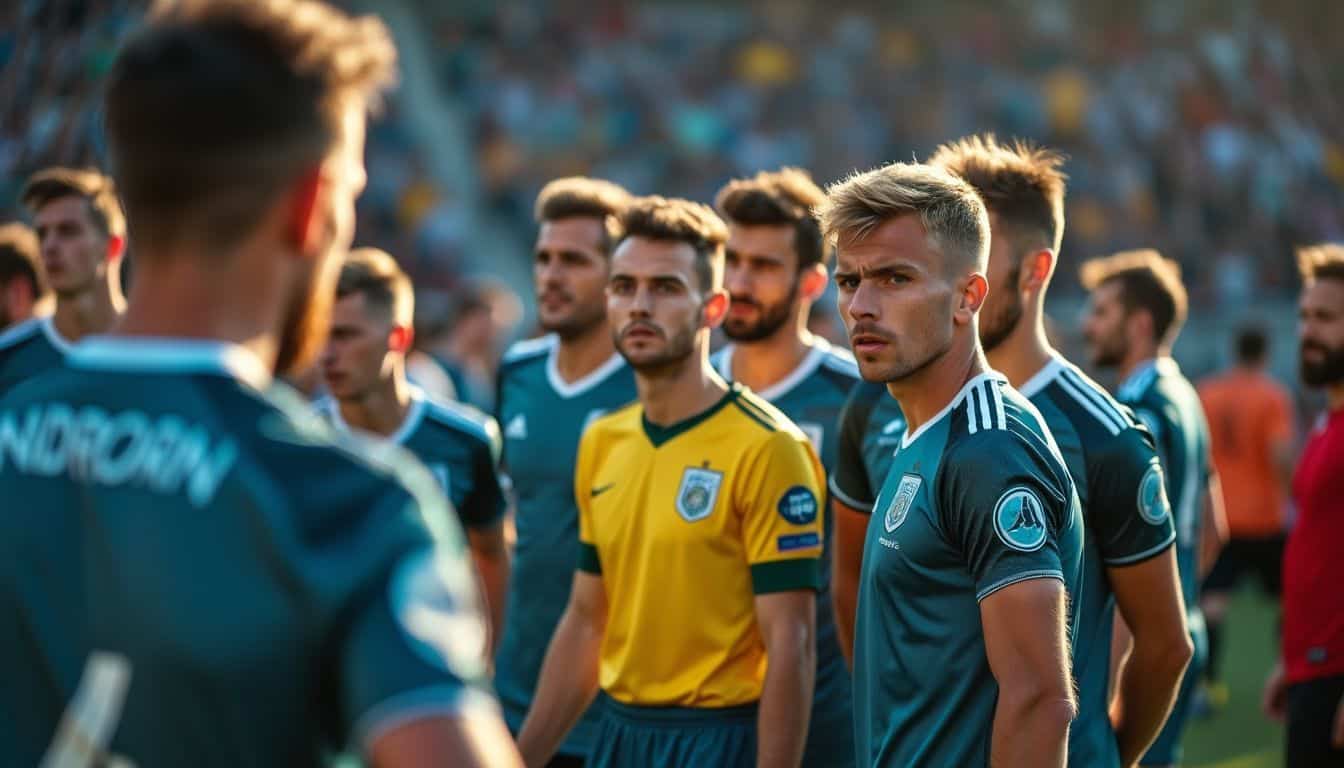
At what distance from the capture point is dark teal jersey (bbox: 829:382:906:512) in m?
4.44

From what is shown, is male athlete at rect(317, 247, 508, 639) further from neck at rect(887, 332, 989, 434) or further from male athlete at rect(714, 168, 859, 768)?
neck at rect(887, 332, 989, 434)

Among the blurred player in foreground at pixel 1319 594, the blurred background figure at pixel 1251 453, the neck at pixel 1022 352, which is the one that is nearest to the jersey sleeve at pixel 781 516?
the neck at pixel 1022 352

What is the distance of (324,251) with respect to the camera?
1.86 m

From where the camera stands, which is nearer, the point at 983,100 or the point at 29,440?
the point at 29,440

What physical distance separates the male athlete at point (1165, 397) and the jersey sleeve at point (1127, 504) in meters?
1.54

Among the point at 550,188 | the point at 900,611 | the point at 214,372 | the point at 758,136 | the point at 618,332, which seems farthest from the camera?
the point at 758,136

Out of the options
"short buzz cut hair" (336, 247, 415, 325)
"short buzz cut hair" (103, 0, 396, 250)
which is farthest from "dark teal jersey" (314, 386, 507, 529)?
"short buzz cut hair" (103, 0, 396, 250)

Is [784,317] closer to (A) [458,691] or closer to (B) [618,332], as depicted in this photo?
(B) [618,332]

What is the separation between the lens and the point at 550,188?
253 inches

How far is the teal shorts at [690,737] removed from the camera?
431 centimetres

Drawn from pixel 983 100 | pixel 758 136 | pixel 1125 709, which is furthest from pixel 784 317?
pixel 983 100

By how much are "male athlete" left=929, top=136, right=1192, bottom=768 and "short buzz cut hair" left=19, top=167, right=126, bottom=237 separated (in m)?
3.81

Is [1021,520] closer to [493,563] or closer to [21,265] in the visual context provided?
[493,563]

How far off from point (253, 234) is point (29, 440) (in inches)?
14.1
